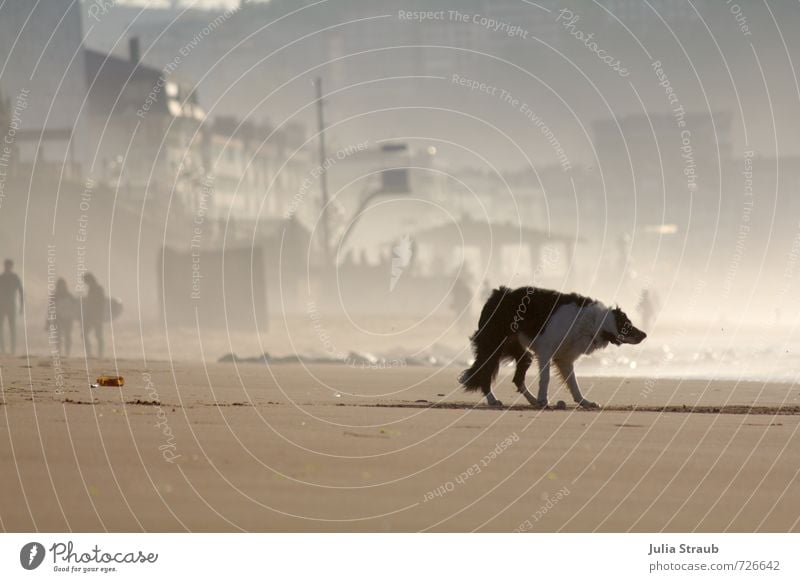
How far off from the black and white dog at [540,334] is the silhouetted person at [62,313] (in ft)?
50.4

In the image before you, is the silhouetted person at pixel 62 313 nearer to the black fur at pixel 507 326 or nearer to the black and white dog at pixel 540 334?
the black fur at pixel 507 326

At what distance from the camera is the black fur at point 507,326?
13.5 metres

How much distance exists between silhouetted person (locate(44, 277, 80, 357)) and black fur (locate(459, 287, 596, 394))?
15242 millimetres

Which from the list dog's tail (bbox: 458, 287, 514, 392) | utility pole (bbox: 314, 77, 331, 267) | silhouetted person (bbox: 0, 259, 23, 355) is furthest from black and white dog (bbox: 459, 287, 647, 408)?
utility pole (bbox: 314, 77, 331, 267)

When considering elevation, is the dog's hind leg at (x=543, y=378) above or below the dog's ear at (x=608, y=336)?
below

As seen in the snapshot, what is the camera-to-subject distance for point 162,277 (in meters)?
35.0

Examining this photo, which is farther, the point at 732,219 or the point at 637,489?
the point at 732,219

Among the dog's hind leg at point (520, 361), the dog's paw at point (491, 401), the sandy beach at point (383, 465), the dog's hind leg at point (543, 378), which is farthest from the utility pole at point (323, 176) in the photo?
the dog's hind leg at point (543, 378)

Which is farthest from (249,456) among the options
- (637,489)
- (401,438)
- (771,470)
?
(771,470)

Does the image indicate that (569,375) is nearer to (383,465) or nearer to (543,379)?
(543,379)

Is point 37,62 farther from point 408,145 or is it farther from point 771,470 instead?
point 771,470

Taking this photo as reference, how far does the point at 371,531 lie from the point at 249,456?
2022 millimetres

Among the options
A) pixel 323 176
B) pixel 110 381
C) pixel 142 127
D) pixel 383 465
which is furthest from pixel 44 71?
pixel 383 465
